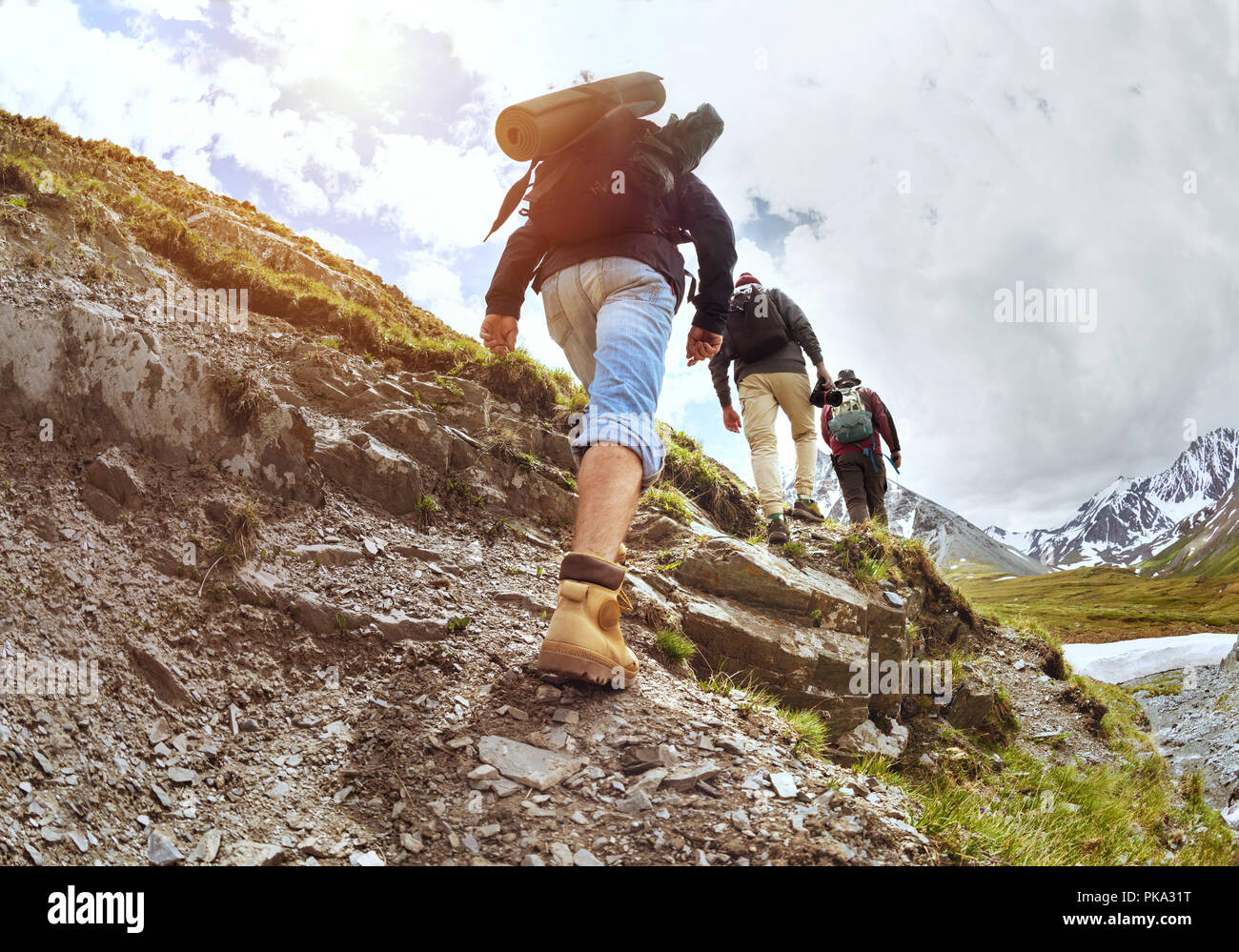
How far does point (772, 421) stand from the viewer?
27.5 feet

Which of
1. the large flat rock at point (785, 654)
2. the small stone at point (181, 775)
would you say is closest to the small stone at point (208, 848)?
the small stone at point (181, 775)

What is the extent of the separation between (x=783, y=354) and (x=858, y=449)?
8.95ft

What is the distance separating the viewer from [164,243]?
21.9ft

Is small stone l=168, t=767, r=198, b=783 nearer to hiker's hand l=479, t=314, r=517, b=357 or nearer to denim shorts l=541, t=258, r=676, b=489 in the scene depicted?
denim shorts l=541, t=258, r=676, b=489

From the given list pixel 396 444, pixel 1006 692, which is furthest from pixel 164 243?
pixel 1006 692

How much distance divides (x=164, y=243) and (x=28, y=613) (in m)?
5.48

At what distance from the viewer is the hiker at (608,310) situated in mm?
2844

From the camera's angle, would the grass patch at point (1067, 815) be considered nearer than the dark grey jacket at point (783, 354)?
Yes

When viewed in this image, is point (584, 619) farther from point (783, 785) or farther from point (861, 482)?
point (861, 482)

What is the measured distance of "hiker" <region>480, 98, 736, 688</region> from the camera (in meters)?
2.84

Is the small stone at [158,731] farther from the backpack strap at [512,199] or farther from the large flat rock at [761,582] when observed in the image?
the large flat rock at [761,582]

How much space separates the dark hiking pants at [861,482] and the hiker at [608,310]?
23.8ft

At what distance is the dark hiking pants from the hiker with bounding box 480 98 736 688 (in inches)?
285
